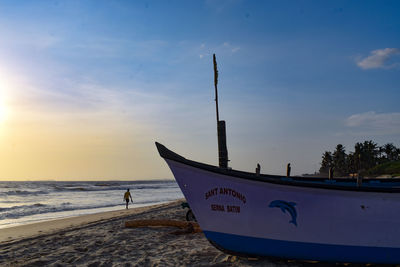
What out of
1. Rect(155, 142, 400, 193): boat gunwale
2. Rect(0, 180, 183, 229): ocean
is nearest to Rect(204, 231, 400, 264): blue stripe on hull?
Rect(155, 142, 400, 193): boat gunwale

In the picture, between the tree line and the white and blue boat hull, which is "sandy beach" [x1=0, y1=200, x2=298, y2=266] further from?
the tree line

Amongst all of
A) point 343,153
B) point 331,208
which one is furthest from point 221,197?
point 343,153

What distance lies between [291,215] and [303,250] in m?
0.71

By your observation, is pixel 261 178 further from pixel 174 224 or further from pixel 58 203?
pixel 58 203

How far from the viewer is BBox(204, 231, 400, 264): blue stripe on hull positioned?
17.5ft

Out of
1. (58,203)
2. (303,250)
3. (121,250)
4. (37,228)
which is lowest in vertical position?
(58,203)

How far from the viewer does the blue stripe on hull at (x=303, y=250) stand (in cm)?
535

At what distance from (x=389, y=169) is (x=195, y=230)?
2315 inches

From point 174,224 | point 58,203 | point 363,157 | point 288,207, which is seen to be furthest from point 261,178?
point 363,157

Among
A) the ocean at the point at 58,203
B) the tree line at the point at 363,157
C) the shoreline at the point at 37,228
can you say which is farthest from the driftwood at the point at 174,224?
the tree line at the point at 363,157

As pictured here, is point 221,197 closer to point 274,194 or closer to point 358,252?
point 274,194

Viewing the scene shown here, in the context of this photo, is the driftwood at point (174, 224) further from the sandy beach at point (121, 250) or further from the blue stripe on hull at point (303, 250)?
the blue stripe on hull at point (303, 250)

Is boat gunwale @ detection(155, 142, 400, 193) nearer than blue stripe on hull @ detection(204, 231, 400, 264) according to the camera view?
Yes

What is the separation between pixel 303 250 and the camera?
221 inches
